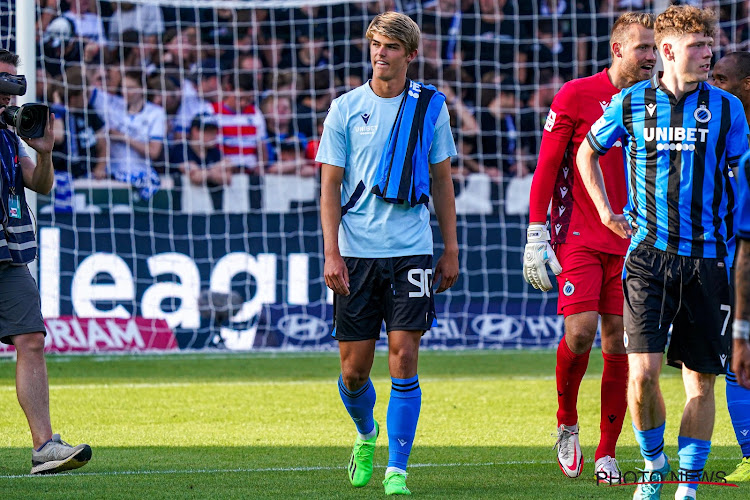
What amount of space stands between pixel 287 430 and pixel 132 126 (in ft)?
24.1

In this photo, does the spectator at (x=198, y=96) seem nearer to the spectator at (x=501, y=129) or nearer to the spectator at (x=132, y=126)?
the spectator at (x=132, y=126)

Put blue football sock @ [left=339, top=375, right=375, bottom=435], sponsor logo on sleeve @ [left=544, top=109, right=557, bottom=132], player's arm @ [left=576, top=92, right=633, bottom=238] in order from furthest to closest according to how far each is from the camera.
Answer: sponsor logo on sleeve @ [left=544, top=109, right=557, bottom=132], blue football sock @ [left=339, top=375, right=375, bottom=435], player's arm @ [left=576, top=92, right=633, bottom=238]

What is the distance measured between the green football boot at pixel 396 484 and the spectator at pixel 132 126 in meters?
8.68

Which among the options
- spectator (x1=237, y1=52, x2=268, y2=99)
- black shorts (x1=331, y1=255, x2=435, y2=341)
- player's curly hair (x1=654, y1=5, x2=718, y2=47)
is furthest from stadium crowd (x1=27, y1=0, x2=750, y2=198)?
player's curly hair (x1=654, y1=5, x2=718, y2=47)

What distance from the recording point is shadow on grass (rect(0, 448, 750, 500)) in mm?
4789

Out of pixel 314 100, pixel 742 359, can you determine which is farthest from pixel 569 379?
pixel 314 100

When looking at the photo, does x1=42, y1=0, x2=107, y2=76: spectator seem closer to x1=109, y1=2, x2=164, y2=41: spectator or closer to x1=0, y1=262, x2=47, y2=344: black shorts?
x1=109, y1=2, x2=164, y2=41: spectator

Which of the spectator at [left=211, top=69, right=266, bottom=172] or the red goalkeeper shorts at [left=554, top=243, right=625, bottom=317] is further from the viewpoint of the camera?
the spectator at [left=211, top=69, right=266, bottom=172]

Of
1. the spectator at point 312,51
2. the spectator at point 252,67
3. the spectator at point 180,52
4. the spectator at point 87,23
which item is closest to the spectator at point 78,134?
the spectator at point 87,23

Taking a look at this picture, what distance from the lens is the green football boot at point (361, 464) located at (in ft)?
16.5

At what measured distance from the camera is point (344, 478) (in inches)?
206

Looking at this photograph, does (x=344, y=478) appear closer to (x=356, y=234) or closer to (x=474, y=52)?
(x=356, y=234)

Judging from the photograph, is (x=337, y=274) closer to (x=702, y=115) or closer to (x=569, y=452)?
(x=569, y=452)

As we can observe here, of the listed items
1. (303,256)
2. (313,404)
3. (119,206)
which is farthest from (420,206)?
(119,206)
